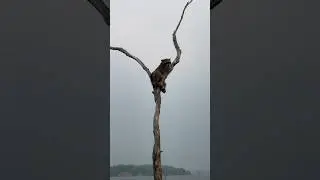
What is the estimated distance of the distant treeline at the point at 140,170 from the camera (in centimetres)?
190

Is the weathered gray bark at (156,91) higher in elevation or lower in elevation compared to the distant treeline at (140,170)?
higher

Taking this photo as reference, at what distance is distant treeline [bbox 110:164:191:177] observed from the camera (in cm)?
190

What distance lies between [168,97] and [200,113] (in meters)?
0.17
